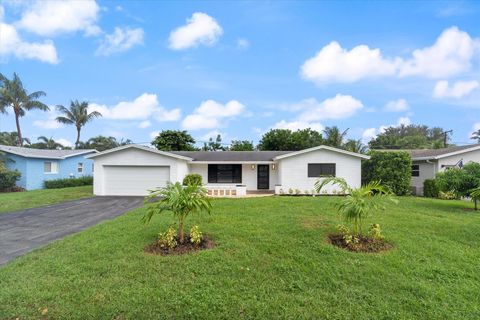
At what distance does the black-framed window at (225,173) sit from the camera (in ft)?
64.2

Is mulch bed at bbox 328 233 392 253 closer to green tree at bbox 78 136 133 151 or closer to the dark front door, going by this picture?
the dark front door

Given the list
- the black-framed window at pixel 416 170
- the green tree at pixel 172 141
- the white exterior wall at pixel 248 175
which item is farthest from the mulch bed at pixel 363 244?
Answer: the green tree at pixel 172 141

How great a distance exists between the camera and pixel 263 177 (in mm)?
19562

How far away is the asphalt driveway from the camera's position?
6.36 m

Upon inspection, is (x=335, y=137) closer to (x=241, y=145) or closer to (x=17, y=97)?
(x=241, y=145)

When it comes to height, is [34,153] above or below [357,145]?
below

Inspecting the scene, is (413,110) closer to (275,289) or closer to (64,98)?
(275,289)

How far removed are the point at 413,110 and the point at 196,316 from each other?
24.9 metres

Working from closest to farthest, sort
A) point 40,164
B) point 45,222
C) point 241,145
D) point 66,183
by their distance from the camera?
point 45,222, point 40,164, point 66,183, point 241,145

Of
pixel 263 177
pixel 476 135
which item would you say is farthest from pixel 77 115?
pixel 476 135

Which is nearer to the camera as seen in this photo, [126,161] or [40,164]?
[126,161]

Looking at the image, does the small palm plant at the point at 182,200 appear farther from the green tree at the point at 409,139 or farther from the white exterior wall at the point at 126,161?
the green tree at the point at 409,139

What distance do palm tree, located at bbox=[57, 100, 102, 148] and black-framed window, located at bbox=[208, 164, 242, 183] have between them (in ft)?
86.9

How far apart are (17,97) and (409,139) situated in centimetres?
5305
